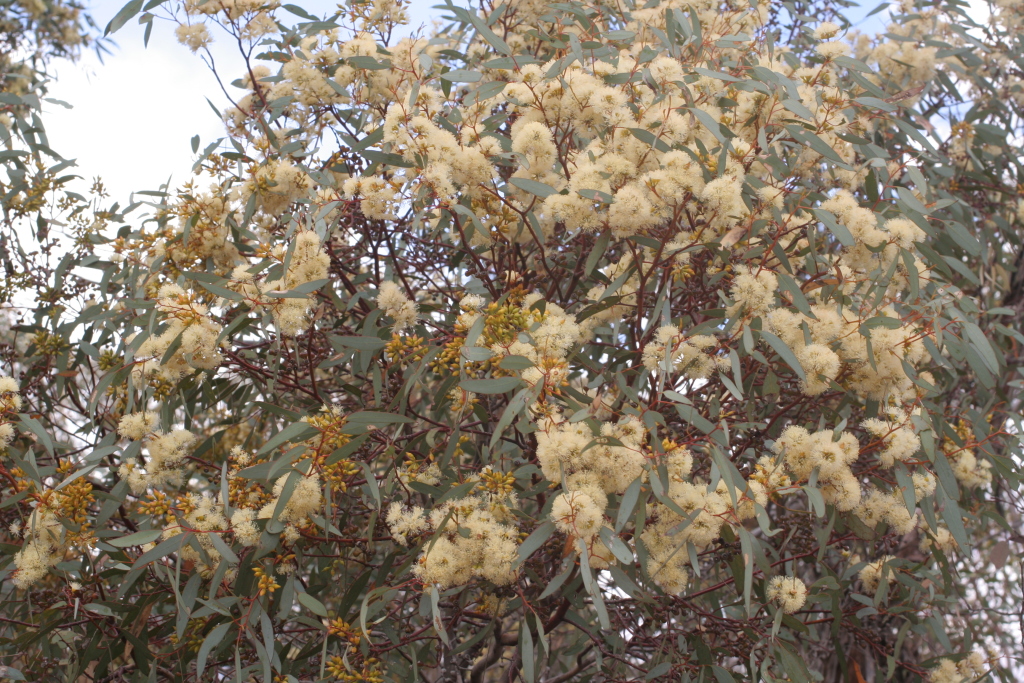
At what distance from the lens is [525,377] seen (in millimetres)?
1460

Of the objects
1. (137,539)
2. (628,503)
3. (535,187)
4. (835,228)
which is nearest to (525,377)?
(628,503)

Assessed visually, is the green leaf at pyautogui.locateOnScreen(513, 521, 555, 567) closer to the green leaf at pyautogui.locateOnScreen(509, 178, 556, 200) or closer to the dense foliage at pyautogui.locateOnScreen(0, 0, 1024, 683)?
the dense foliage at pyautogui.locateOnScreen(0, 0, 1024, 683)

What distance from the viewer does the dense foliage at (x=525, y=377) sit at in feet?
4.96

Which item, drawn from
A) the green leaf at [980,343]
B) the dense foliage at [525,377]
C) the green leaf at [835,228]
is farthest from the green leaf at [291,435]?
the green leaf at [980,343]

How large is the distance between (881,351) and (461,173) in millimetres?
912

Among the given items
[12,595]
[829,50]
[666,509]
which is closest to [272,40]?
[829,50]

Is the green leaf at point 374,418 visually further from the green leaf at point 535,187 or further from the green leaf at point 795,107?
the green leaf at point 795,107

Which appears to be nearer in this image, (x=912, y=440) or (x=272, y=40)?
(x=912, y=440)

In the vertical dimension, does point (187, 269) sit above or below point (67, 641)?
above

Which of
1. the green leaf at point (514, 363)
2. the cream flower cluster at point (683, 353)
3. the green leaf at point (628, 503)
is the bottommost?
the green leaf at point (628, 503)

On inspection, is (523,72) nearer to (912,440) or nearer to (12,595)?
(912,440)

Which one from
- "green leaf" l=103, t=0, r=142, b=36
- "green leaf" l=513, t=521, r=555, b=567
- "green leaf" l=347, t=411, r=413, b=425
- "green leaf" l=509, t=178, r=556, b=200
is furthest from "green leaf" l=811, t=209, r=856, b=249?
"green leaf" l=103, t=0, r=142, b=36

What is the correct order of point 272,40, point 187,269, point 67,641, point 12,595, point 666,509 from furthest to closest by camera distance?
point 12,595 → point 272,40 → point 187,269 → point 67,641 → point 666,509

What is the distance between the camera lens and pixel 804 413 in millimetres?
1954
